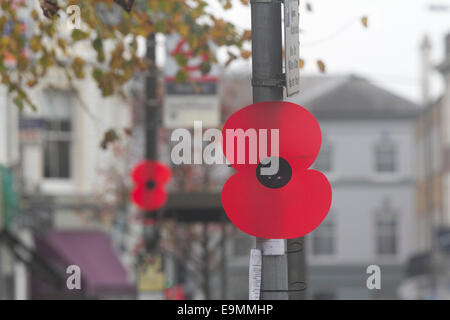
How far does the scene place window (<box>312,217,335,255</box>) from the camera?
59.9 meters

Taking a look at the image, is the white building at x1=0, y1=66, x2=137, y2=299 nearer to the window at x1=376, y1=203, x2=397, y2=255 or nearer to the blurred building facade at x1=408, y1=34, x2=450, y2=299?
the blurred building facade at x1=408, y1=34, x2=450, y2=299

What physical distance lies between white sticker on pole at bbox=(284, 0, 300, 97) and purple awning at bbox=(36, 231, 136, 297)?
24003 millimetres

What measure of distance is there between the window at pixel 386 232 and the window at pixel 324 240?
2290mm

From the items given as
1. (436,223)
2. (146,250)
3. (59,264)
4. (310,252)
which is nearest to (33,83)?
(146,250)

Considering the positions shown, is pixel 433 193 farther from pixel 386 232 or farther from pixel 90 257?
pixel 90 257

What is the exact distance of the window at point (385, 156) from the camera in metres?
60.4

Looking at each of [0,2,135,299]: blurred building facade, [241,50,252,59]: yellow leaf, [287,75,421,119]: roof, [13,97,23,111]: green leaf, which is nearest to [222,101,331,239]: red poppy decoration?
[241,50,252,59]: yellow leaf

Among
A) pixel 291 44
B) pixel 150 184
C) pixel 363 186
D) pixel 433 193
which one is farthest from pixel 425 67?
pixel 291 44

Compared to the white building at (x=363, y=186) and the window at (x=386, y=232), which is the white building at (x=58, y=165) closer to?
the white building at (x=363, y=186)

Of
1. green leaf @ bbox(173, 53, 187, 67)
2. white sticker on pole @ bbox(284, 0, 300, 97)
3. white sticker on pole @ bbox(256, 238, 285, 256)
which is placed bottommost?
white sticker on pole @ bbox(256, 238, 285, 256)

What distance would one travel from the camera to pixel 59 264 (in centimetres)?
3058

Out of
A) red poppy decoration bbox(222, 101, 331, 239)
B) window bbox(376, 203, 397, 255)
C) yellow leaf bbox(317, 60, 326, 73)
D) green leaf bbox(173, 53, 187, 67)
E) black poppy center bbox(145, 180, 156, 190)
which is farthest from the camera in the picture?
window bbox(376, 203, 397, 255)

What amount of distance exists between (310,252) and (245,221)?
5467cm
